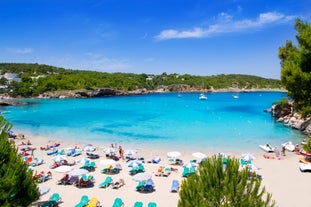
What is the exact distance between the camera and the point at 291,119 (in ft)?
142

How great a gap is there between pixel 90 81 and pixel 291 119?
9576 centimetres

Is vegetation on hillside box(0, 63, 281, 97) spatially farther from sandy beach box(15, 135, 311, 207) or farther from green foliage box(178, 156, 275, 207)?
green foliage box(178, 156, 275, 207)

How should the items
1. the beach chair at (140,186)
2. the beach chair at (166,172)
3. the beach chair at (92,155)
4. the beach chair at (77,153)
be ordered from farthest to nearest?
the beach chair at (77,153) < the beach chair at (92,155) < the beach chair at (166,172) < the beach chair at (140,186)

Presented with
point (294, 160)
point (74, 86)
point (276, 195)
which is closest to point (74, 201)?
point (276, 195)

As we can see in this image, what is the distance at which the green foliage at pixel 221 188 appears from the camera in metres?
6.80

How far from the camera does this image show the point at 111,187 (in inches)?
669

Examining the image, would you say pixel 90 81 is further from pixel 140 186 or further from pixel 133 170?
pixel 140 186

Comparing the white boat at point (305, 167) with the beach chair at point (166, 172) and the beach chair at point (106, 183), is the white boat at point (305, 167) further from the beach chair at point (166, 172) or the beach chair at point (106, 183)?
the beach chair at point (106, 183)

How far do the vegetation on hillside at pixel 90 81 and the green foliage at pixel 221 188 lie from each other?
11340 cm

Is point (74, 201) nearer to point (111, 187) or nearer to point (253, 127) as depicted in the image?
point (111, 187)

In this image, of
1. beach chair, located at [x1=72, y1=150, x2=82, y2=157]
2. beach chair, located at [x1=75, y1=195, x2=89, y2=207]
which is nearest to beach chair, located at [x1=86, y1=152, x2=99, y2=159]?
beach chair, located at [x1=72, y1=150, x2=82, y2=157]

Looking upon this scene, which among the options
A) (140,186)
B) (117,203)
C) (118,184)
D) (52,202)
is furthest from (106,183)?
(52,202)

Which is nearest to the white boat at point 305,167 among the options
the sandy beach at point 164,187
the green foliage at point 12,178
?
the sandy beach at point 164,187

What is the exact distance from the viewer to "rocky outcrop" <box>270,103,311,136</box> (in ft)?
123
